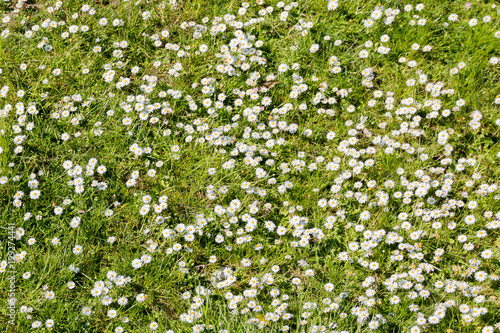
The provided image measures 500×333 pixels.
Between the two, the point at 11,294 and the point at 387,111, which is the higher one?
the point at 387,111

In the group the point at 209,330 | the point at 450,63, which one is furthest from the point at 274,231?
the point at 450,63

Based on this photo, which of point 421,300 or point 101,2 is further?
point 101,2

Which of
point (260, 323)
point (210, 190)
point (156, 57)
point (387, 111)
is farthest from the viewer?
point (156, 57)

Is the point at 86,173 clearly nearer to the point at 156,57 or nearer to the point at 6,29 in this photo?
the point at 156,57

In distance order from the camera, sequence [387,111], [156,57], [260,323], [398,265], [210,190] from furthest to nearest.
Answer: [156,57], [387,111], [210,190], [398,265], [260,323]

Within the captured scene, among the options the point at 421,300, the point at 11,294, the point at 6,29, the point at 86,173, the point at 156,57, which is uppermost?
the point at 6,29

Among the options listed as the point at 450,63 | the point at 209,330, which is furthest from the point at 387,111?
the point at 209,330
